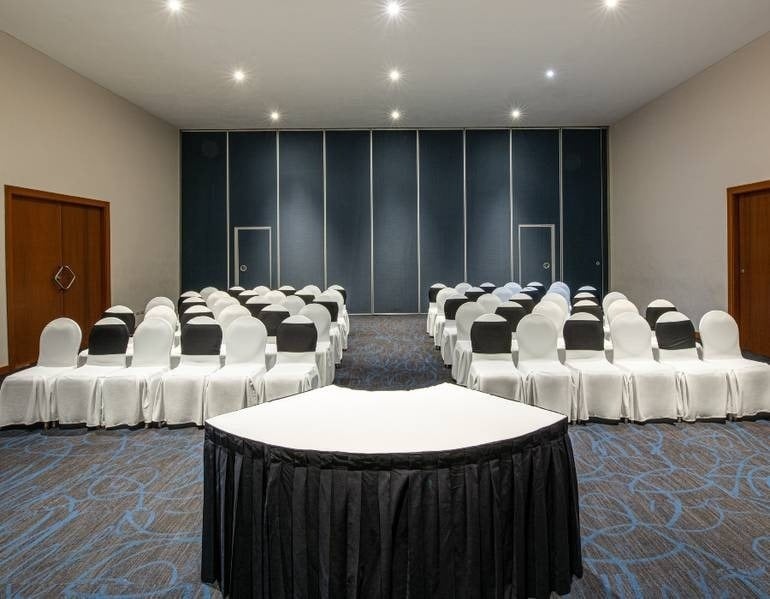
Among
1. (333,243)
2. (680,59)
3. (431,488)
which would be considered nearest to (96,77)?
(333,243)

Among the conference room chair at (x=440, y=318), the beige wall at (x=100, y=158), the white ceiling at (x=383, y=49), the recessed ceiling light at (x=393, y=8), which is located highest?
the white ceiling at (x=383, y=49)

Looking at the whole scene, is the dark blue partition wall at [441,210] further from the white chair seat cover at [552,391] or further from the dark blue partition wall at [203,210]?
the white chair seat cover at [552,391]

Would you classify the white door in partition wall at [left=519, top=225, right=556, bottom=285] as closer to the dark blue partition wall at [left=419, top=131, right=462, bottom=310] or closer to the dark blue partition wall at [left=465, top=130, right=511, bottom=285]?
the dark blue partition wall at [left=465, top=130, right=511, bottom=285]

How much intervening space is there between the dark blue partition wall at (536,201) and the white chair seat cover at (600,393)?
928 cm

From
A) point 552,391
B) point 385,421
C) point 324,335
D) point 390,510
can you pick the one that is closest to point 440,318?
point 324,335

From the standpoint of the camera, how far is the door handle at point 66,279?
9.20 m

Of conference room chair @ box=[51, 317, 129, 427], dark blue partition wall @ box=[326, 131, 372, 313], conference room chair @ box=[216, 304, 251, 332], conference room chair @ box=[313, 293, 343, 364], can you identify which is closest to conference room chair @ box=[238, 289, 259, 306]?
conference room chair @ box=[313, 293, 343, 364]

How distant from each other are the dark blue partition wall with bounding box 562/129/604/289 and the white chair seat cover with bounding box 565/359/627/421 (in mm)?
9525

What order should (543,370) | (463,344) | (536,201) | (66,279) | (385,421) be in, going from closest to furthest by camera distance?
(385,421) → (543,370) → (463,344) → (66,279) → (536,201)

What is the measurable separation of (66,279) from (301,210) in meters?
5.98

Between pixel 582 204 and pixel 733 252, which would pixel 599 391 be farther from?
pixel 582 204

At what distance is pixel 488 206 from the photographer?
14.1m

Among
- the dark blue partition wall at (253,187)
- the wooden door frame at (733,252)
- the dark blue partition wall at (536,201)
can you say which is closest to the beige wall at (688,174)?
the wooden door frame at (733,252)

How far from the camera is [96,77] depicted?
32.3ft
